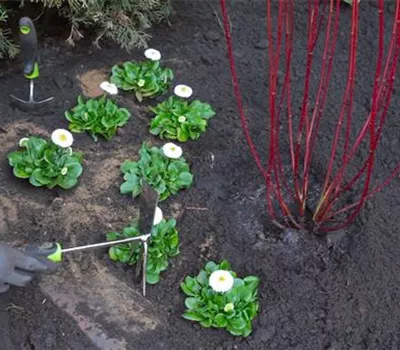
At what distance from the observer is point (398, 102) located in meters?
3.15

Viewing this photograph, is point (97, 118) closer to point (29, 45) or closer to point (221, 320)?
point (29, 45)

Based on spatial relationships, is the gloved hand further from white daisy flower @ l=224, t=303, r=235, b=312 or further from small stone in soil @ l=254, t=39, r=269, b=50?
small stone in soil @ l=254, t=39, r=269, b=50

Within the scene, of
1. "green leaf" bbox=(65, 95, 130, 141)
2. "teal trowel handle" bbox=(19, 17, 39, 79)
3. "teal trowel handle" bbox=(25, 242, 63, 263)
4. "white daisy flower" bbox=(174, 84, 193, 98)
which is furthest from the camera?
"white daisy flower" bbox=(174, 84, 193, 98)

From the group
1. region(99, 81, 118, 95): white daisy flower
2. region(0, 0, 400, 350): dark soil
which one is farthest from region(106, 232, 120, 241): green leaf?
region(99, 81, 118, 95): white daisy flower

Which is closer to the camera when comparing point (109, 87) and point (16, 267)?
point (16, 267)

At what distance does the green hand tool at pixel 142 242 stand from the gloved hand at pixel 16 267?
0.21 ft

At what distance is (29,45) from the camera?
275 cm

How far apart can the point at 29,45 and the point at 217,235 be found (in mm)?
984

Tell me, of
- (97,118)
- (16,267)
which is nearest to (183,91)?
(97,118)

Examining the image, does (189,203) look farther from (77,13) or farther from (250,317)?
(77,13)

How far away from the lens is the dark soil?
229cm

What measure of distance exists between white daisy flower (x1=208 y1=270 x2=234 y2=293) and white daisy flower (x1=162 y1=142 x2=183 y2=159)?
55cm

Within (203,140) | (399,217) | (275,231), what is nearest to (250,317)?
(275,231)

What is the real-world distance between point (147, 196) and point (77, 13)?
1303 millimetres
